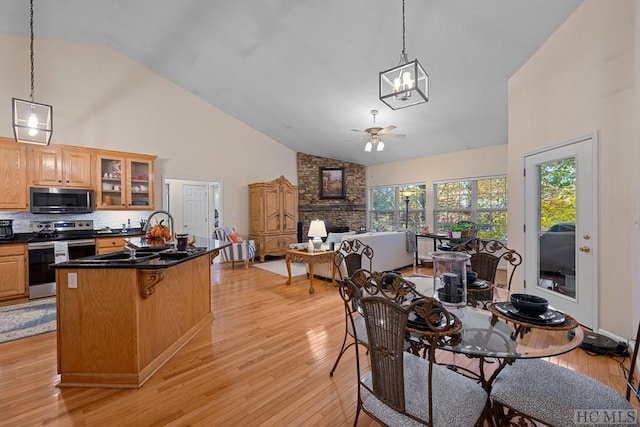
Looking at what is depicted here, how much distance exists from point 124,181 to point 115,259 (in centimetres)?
351

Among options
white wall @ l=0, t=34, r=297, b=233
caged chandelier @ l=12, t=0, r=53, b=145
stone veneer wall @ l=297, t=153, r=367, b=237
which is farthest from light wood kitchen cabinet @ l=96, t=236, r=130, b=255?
stone veneer wall @ l=297, t=153, r=367, b=237

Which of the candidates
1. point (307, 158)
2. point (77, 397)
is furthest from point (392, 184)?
point (77, 397)

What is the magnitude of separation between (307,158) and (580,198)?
6500 mm

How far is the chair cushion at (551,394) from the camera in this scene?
1224 mm

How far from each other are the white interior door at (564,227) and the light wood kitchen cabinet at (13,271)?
7067 mm

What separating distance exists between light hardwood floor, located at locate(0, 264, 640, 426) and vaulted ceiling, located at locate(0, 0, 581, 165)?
11.9ft

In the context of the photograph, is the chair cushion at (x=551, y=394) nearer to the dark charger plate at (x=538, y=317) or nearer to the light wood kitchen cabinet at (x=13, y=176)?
the dark charger plate at (x=538, y=317)

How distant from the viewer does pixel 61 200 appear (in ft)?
15.3

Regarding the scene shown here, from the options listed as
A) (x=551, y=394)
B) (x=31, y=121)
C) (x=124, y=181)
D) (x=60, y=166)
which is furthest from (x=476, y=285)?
(x=60, y=166)

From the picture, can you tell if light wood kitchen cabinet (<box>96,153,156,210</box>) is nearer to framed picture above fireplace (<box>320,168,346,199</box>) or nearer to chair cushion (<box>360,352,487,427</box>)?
framed picture above fireplace (<box>320,168,346,199</box>)

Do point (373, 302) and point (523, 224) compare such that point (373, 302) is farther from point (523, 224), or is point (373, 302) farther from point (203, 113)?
point (203, 113)

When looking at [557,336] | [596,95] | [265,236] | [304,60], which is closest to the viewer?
[557,336]

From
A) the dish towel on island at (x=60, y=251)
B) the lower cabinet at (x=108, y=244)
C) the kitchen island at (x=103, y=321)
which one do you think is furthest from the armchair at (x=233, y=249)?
the kitchen island at (x=103, y=321)

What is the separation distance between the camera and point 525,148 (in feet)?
12.7
